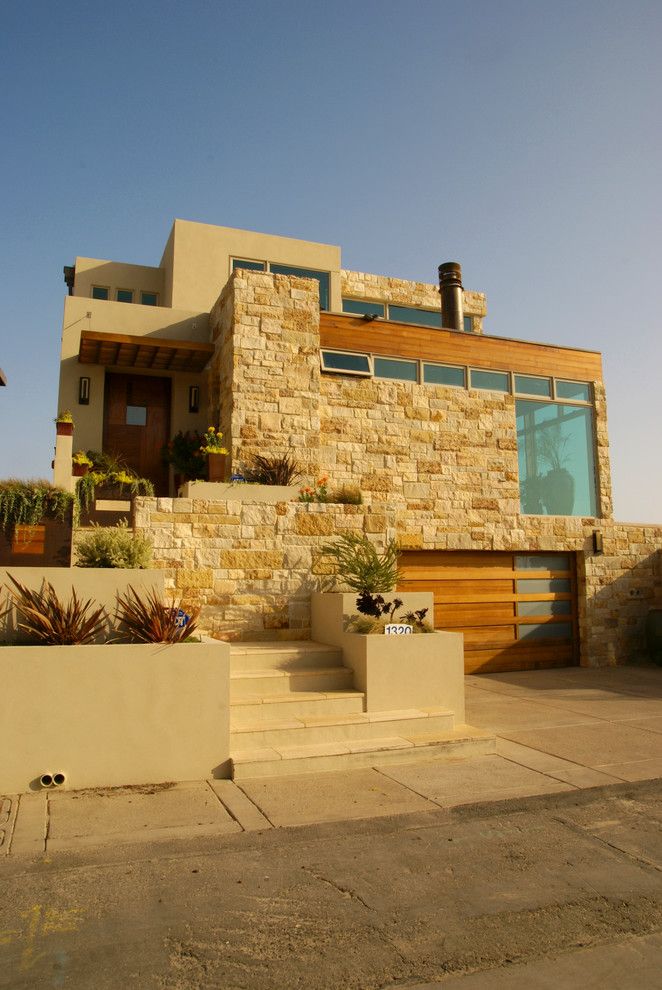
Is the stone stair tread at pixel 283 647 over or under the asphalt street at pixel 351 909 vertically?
over

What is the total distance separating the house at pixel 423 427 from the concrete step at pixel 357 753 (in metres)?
5.17

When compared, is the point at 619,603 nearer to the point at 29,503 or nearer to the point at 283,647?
the point at 283,647

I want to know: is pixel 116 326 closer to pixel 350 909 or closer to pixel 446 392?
pixel 446 392

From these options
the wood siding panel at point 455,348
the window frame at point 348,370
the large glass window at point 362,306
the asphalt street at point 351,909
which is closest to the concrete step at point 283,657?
the asphalt street at point 351,909

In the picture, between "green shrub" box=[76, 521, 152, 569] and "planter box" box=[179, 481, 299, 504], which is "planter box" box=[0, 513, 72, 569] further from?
"planter box" box=[179, 481, 299, 504]

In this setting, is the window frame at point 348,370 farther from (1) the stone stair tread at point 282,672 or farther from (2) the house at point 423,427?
(1) the stone stair tread at point 282,672

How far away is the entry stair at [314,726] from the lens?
5734 mm

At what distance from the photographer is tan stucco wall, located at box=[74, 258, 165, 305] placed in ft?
48.9

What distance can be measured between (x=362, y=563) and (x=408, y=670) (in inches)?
64.6

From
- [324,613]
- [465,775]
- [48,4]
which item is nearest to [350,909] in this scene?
[465,775]

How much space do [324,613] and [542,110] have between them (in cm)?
664

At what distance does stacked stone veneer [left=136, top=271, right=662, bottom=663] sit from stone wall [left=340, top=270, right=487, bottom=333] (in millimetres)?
5904

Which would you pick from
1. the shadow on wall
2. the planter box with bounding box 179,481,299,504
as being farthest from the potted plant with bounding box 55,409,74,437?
the shadow on wall

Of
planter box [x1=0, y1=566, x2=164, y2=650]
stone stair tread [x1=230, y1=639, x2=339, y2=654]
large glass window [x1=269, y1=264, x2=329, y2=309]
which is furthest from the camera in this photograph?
large glass window [x1=269, y1=264, x2=329, y2=309]
